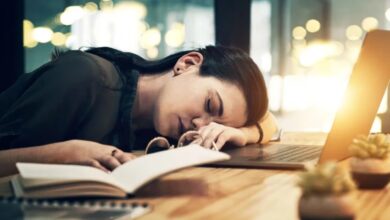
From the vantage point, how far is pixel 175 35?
314 cm

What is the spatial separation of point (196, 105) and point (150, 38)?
5.80ft

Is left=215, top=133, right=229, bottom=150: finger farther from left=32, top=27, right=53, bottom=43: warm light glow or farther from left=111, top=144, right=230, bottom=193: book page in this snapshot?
left=32, top=27, right=53, bottom=43: warm light glow

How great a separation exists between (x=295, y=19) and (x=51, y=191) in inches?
105

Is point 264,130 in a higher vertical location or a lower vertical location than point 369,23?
lower

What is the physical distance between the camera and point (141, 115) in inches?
65.1

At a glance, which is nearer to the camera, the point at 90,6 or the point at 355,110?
the point at 355,110

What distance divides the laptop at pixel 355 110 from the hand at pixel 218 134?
0.13 meters

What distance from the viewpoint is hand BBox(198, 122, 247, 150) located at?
141cm

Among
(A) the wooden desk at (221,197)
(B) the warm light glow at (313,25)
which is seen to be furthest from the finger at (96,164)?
(B) the warm light glow at (313,25)

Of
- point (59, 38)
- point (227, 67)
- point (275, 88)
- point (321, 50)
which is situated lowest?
point (275, 88)

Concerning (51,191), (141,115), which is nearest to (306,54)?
(141,115)

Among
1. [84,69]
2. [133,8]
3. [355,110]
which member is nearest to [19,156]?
[84,69]

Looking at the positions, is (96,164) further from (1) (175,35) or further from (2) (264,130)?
(1) (175,35)

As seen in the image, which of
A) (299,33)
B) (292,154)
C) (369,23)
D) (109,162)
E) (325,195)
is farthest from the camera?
(299,33)
